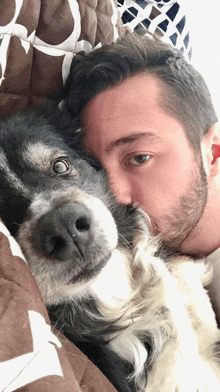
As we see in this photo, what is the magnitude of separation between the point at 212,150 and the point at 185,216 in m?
0.29

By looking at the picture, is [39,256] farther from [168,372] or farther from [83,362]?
[168,372]

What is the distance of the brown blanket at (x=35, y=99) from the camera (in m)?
0.58

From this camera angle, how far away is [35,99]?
4.41ft

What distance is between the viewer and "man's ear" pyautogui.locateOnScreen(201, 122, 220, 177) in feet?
4.38

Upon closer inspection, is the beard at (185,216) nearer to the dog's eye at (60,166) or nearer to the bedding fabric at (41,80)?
the dog's eye at (60,166)

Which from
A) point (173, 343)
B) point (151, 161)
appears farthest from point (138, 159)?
point (173, 343)

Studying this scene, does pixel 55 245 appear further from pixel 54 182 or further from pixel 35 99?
pixel 35 99

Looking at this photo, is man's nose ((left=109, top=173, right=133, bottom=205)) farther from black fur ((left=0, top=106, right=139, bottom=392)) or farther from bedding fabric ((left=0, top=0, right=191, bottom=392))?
bedding fabric ((left=0, top=0, right=191, bottom=392))

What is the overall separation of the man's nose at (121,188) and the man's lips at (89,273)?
30 cm

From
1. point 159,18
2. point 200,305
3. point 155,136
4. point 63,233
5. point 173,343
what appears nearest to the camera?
point 63,233

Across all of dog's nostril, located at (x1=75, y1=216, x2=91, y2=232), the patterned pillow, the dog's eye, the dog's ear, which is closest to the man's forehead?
the dog's ear

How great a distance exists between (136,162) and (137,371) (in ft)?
1.97

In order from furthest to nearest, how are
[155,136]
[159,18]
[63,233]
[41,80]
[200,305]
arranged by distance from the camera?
1. [159,18]
2. [41,80]
3. [155,136]
4. [200,305]
5. [63,233]

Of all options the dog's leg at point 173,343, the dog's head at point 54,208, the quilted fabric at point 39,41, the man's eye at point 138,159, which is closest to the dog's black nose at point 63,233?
the dog's head at point 54,208
